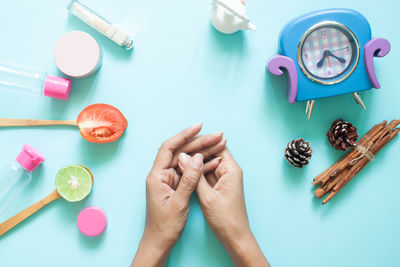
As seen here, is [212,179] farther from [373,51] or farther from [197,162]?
A: [373,51]

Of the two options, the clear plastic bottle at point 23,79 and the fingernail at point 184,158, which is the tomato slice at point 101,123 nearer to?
the clear plastic bottle at point 23,79

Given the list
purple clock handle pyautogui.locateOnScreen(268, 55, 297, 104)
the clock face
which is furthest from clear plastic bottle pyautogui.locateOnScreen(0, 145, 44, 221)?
the clock face

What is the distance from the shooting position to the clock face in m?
0.83

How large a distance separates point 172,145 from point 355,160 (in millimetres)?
544

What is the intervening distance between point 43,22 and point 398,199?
123 cm

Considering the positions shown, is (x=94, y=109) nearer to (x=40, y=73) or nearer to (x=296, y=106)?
(x=40, y=73)

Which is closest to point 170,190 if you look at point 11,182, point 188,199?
point 188,199

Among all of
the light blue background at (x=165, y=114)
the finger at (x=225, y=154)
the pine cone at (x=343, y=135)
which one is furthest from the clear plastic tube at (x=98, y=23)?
the pine cone at (x=343, y=135)

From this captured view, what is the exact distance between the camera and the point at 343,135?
34.3 inches

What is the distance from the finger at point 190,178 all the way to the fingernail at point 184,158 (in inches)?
1.0

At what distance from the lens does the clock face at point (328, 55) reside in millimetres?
830

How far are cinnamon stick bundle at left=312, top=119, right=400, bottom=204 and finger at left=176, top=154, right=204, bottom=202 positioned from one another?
0.37m

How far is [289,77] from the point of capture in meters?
0.83

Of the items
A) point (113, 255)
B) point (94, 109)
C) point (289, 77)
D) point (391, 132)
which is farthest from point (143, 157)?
point (391, 132)
